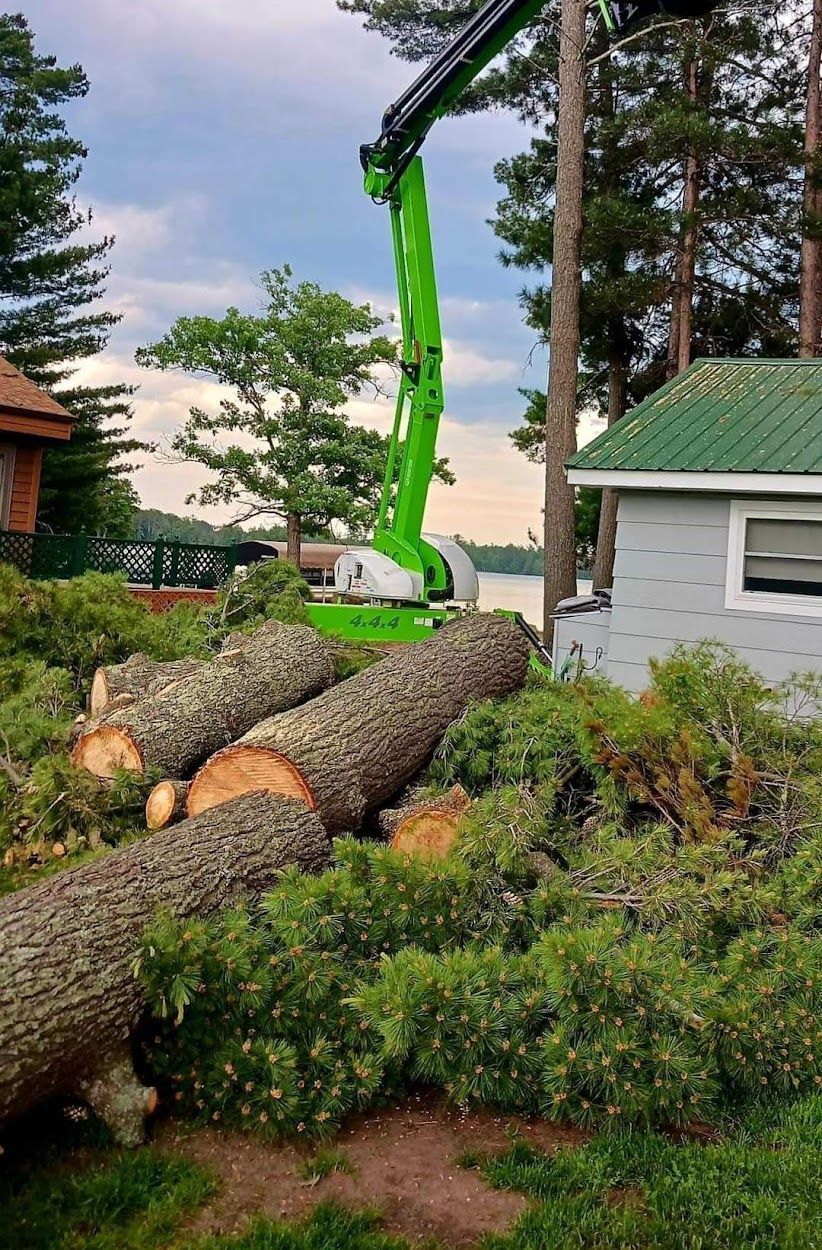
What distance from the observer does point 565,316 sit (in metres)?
12.3

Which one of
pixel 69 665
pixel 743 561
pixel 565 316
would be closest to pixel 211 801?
pixel 69 665

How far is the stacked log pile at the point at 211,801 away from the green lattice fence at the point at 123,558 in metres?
5.90

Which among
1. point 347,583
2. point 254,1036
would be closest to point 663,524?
point 347,583

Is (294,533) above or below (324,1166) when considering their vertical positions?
above

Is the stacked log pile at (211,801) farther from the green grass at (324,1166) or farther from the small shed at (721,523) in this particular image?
the small shed at (721,523)

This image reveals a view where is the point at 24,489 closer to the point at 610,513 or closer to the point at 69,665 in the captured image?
the point at 69,665

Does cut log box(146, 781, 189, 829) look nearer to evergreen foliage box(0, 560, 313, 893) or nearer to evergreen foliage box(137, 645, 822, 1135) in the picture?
evergreen foliage box(0, 560, 313, 893)

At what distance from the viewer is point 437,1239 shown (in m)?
2.70

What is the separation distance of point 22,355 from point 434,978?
954 inches

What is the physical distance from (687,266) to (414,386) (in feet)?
24.5

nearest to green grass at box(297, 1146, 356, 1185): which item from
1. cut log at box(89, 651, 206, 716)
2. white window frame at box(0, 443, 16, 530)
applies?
cut log at box(89, 651, 206, 716)

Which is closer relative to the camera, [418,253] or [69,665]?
[69,665]

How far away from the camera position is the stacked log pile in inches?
122

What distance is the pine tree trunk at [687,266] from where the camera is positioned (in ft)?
50.1
